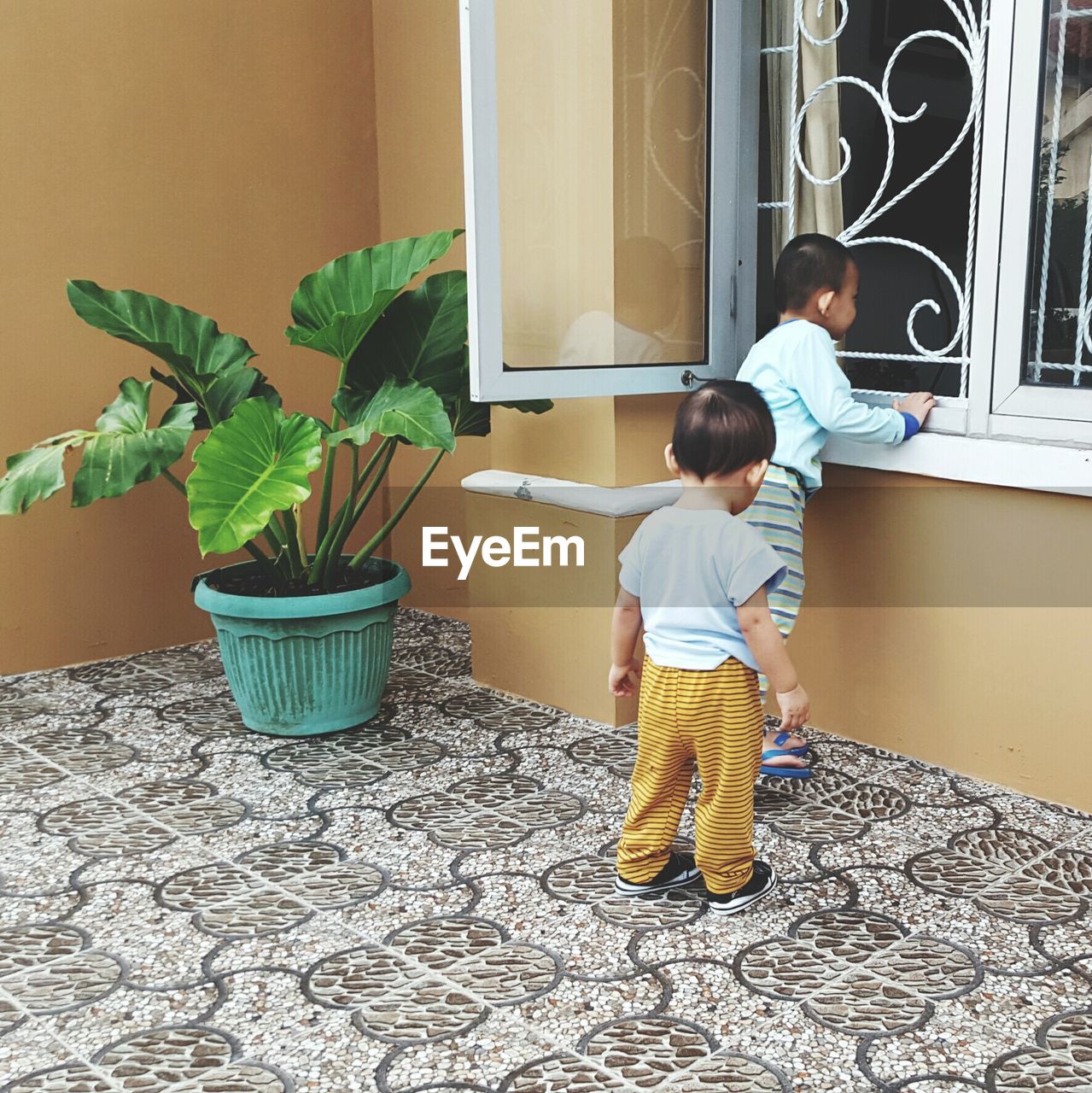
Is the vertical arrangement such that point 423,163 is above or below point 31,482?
above

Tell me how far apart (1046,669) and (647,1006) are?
121 cm

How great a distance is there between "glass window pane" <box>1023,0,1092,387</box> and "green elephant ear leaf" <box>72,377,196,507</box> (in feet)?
6.22

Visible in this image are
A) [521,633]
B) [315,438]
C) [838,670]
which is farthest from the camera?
[521,633]

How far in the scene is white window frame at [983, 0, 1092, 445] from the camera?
246cm

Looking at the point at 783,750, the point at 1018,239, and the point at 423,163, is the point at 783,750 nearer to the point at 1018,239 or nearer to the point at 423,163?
the point at 1018,239

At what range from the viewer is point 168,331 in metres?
3.11

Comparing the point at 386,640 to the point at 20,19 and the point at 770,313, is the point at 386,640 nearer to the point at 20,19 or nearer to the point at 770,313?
the point at 770,313

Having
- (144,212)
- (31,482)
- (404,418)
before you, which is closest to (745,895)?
(404,418)

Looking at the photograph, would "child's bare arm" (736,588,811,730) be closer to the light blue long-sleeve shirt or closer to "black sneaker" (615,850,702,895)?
"black sneaker" (615,850,702,895)

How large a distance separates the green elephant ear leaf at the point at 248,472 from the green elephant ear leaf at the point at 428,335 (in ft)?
1.17

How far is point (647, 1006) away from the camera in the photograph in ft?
6.16

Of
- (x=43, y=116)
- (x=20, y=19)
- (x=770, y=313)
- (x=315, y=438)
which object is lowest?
(x=315, y=438)

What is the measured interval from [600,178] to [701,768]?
1422 millimetres

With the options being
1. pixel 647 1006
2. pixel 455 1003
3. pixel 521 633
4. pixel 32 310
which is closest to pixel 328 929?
pixel 455 1003
